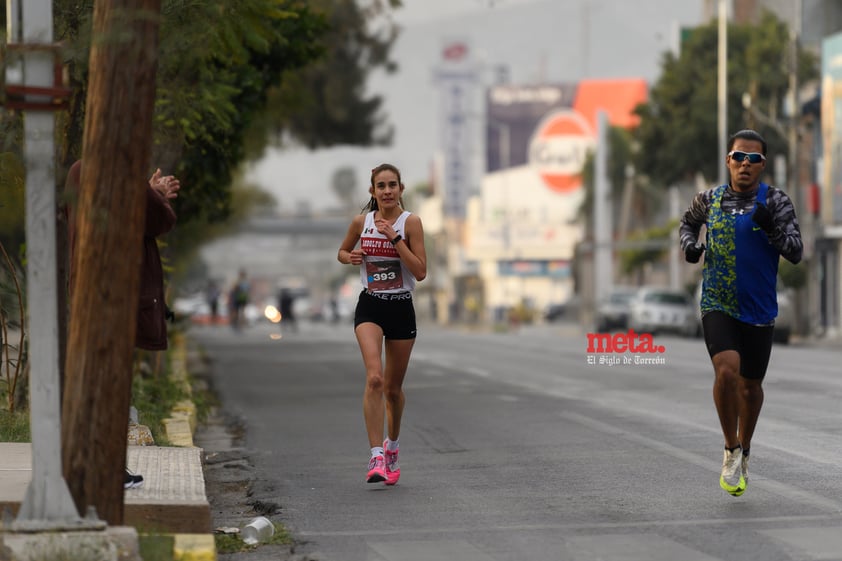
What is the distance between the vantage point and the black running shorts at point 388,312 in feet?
32.2

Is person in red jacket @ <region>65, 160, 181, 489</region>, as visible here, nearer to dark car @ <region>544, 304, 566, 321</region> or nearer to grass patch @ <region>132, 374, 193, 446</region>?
grass patch @ <region>132, 374, 193, 446</region>

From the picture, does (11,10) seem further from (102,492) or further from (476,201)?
(476,201)

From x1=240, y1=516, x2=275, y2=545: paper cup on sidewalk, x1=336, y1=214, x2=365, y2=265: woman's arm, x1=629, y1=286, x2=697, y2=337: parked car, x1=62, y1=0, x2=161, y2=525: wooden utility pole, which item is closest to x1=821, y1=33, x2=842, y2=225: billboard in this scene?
x1=629, y1=286, x2=697, y2=337: parked car

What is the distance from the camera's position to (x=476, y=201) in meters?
118

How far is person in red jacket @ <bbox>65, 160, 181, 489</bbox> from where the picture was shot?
27.0 ft

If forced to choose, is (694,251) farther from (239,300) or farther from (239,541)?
(239,300)

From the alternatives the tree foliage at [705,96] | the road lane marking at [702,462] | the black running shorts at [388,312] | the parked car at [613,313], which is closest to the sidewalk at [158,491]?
the black running shorts at [388,312]

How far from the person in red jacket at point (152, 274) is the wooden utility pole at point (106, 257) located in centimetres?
154

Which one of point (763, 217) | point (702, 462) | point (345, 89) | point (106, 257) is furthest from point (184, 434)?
point (345, 89)

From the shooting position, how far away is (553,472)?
10477 mm

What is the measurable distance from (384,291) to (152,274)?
5.90ft

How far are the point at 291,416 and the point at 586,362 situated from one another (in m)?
10.7

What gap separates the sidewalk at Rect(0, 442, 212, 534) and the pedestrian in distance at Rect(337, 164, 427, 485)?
110cm

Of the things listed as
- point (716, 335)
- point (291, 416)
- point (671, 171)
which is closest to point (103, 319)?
point (716, 335)
